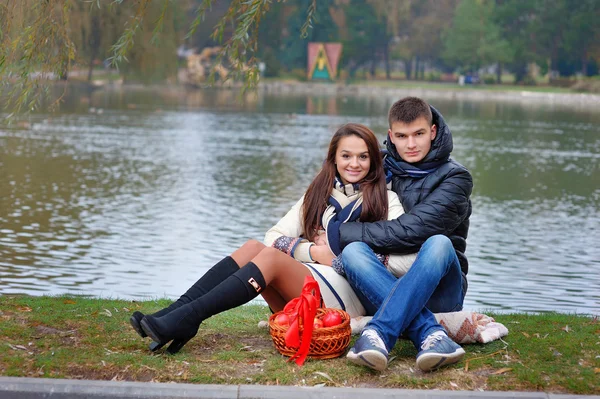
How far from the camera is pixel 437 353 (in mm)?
4262

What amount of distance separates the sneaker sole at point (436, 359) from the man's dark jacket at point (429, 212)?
703 mm

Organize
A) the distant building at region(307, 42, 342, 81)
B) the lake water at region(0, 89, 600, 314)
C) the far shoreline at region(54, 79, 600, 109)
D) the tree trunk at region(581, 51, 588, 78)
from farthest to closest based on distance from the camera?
1. the distant building at region(307, 42, 342, 81)
2. the tree trunk at region(581, 51, 588, 78)
3. the far shoreline at region(54, 79, 600, 109)
4. the lake water at region(0, 89, 600, 314)

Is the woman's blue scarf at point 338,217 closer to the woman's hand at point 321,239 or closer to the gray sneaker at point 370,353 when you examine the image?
the woman's hand at point 321,239

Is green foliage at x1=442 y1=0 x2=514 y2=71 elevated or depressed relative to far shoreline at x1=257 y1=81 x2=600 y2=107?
elevated

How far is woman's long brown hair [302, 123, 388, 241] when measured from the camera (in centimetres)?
491

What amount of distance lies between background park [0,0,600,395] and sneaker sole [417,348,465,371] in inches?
2.7

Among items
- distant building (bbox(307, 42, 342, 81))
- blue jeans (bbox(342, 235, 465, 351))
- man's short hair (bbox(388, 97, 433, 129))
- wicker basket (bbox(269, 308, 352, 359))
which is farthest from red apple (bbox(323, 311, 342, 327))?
distant building (bbox(307, 42, 342, 81))

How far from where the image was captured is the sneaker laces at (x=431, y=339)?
435 cm

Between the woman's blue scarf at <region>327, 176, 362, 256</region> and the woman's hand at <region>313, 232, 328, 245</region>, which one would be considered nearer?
the woman's blue scarf at <region>327, 176, 362, 256</region>

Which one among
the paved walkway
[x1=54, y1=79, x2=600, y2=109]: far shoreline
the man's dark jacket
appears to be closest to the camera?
the paved walkway

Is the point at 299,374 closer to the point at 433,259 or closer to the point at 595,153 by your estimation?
the point at 433,259

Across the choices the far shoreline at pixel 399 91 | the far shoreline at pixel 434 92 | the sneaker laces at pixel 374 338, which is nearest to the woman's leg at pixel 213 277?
the sneaker laces at pixel 374 338

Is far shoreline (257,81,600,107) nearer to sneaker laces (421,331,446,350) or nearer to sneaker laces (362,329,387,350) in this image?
sneaker laces (421,331,446,350)

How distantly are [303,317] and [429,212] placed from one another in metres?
0.95
